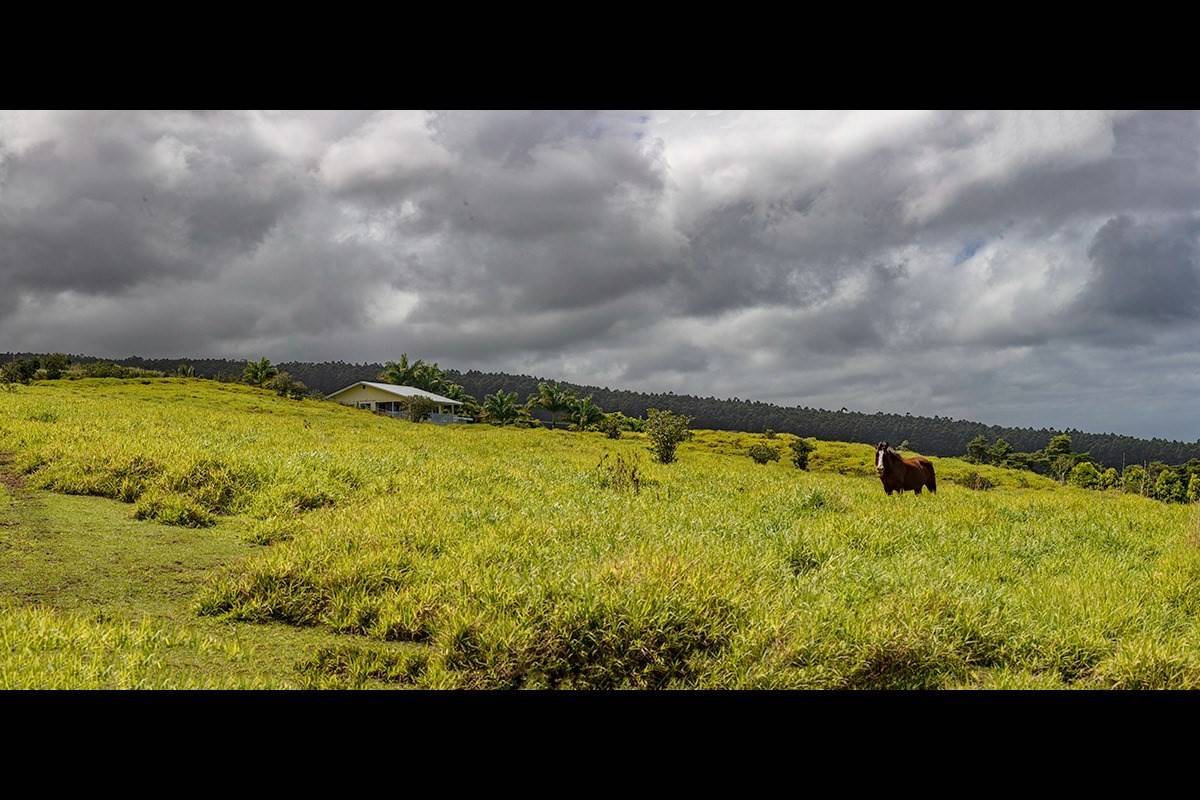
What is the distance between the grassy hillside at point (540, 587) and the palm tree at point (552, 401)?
72.1 metres

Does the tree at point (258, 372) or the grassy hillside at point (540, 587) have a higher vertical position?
the tree at point (258, 372)

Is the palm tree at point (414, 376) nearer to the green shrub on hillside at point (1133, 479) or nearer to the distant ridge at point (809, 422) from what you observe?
the distant ridge at point (809, 422)

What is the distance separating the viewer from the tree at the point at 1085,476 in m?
67.7

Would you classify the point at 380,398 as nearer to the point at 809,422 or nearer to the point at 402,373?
the point at 402,373

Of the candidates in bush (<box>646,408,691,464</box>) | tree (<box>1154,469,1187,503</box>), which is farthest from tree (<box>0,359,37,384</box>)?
tree (<box>1154,469,1187,503</box>)

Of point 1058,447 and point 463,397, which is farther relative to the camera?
point 463,397

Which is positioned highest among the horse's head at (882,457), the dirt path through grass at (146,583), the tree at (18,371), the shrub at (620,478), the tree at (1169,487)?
the tree at (18,371)

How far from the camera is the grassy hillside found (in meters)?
4.96

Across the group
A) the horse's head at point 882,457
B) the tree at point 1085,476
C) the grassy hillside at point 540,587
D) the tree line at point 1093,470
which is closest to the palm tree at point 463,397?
the tree line at point 1093,470

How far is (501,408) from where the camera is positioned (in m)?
80.8

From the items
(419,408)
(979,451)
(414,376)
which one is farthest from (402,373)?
(979,451)

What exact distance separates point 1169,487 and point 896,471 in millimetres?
64696
